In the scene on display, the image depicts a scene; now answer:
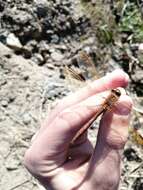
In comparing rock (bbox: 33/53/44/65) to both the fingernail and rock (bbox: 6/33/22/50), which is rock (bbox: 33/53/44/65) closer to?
rock (bbox: 6/33/22/50)

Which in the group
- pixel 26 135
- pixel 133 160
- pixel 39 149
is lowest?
pixel 133 160

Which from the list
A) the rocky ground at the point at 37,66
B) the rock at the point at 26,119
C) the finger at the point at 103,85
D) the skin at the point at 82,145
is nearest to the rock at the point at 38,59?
the rocky ground at the point at 37,66

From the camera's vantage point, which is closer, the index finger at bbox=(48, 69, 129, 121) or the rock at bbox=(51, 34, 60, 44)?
the index finger at bbox=(48, 69, 129, 121)

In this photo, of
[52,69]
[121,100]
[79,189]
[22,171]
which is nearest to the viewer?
[121,100]

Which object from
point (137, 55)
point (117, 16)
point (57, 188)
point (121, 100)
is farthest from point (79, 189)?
point (117, 16)

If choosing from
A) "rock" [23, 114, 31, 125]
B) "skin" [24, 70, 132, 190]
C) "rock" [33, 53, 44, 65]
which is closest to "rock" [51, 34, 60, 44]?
"rock" [33, 53, 44, 65]

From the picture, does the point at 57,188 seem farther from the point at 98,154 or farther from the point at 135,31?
the point at 135,31

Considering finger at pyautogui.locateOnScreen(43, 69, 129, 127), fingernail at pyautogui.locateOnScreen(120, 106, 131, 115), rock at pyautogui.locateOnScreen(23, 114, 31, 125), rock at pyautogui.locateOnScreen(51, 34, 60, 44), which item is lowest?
rock at pyautogui.locateOnScreen(23, 114, 31, 125)

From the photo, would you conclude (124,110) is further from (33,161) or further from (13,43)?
(13,43)
